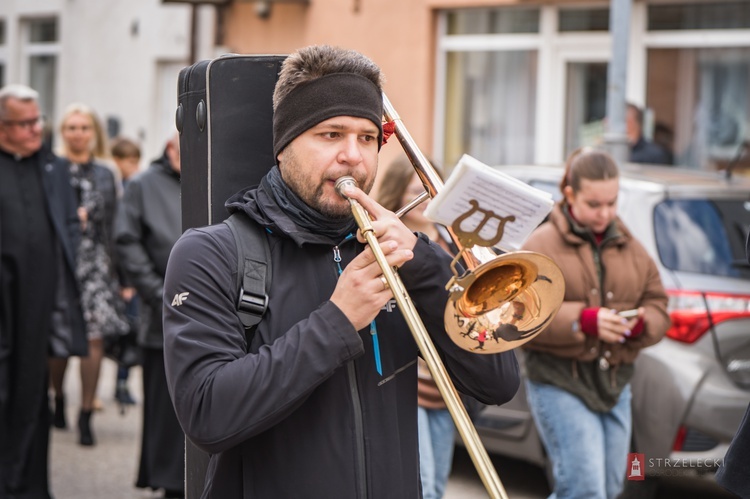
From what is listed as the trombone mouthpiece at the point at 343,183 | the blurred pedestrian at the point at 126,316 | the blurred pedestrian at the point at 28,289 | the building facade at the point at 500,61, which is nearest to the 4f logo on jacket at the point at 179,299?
the trombone mouthpiece at the point at 343,183

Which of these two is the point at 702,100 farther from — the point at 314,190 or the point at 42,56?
the point at 42,56

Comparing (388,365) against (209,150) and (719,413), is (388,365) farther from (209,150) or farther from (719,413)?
(719,413)

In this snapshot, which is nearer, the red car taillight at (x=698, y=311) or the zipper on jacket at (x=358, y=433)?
the zipper on jacket at (x=358, y=433)

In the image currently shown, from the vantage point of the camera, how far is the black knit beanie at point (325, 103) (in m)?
3.01

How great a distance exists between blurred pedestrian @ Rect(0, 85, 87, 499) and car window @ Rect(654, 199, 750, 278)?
10.3 ft

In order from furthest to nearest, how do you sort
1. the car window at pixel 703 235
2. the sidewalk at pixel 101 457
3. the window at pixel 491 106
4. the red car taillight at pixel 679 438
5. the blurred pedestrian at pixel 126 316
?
the window at pixel 491 106, the blurred pedestrian at pixel 126 316, the sidewalk at pixel 101 457, the car window at pixel 703 235, the red car taillight at pixel 679 438

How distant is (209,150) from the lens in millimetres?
3365

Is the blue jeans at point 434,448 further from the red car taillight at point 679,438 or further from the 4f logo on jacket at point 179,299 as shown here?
the 4f logo on jacket at point 179,299

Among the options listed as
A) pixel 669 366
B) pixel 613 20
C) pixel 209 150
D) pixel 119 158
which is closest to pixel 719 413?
pixel 669 366

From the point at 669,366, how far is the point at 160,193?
274 cm

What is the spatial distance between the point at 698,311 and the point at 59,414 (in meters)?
4.51

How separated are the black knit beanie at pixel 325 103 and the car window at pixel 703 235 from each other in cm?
356

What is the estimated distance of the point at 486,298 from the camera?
296 cm

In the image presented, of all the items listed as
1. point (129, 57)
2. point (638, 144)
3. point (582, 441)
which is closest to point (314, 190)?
point (582, 441)
